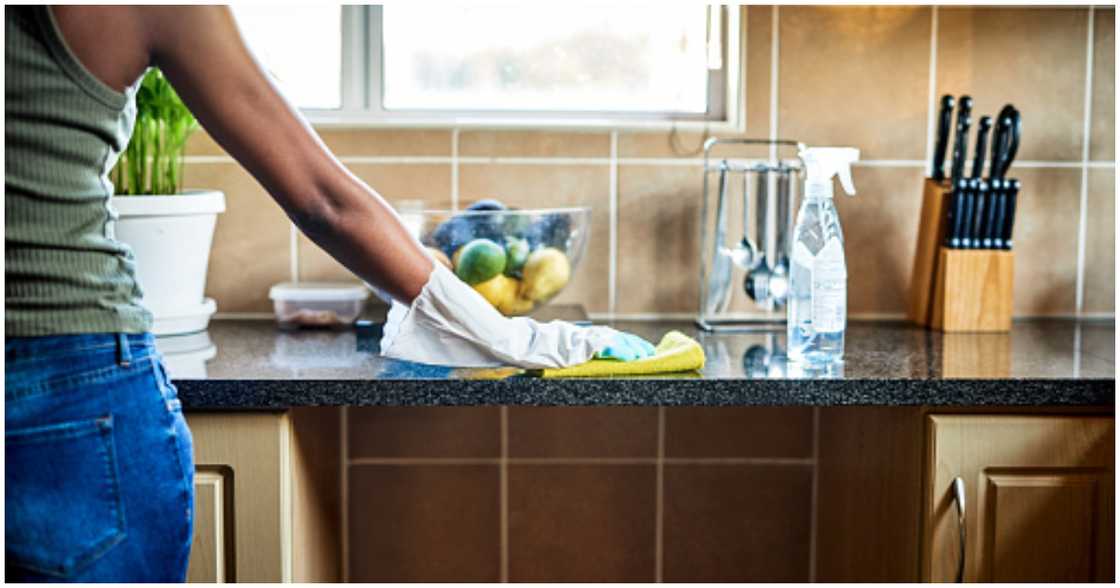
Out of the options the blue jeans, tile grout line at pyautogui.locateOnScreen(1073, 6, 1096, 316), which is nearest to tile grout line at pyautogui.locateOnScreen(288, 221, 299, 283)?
the blue jeans

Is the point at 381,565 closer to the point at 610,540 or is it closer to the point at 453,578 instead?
the point at 453,578

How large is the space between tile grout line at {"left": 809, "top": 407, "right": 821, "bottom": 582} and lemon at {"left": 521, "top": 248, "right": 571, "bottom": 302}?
537 mm

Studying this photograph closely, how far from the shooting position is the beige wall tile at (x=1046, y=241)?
2193mm

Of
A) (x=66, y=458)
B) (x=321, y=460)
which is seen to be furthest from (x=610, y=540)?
(x=66, y=458)

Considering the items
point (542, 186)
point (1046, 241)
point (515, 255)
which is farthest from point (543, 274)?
point (1046, 241)

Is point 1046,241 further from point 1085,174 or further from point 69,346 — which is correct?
point 69,346

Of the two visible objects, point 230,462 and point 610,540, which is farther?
point 610,540

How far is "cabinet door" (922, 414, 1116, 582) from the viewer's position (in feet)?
5.38

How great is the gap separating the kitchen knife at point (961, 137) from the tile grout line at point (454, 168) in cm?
77

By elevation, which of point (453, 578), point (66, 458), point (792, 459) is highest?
point (66, 458)

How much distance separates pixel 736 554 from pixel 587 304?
1.62ft

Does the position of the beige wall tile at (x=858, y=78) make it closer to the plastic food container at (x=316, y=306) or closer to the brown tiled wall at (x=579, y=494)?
the brown tiled wall at (x=579, y=494)

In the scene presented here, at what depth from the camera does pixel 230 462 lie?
1592 mm

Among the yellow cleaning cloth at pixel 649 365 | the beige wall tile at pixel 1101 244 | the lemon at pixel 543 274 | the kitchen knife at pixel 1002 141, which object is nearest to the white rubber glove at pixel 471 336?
the yellow cleaning cloth at pixel 649 365
